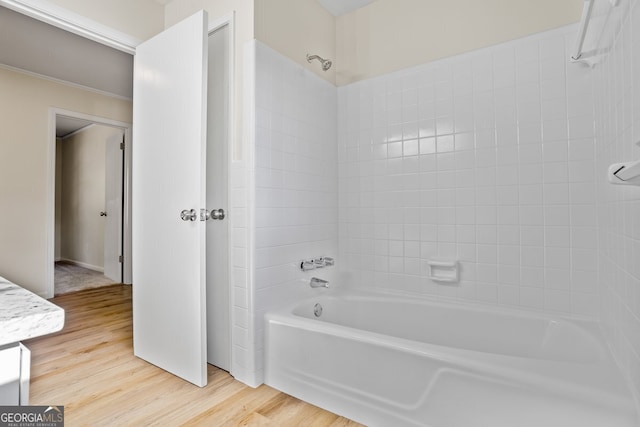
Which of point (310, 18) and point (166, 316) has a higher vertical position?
point (310, 18)

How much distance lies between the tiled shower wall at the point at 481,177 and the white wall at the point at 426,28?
8cm

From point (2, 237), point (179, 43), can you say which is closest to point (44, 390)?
point (179, 43)

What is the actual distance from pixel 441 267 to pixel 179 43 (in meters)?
2.01

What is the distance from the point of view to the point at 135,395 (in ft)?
5.72

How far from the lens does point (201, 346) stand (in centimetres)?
180

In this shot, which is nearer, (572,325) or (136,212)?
(572,325)

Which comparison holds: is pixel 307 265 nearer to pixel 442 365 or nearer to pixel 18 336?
pixel 442 365

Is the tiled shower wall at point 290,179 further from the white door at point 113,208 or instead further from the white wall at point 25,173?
the white door at point 113,208

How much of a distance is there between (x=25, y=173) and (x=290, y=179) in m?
3.35

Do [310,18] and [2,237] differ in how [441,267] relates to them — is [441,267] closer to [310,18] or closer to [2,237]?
[310,18]

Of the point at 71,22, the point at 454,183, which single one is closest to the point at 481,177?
the point at 454,183

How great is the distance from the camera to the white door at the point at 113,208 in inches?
181

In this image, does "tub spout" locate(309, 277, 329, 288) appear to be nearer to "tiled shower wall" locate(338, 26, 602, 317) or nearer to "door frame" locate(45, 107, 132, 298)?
"tiled shower wall" locate(338, 26, 602, 317)

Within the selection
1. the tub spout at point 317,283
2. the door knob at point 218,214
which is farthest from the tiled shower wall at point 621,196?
the door knob at point 218,214
